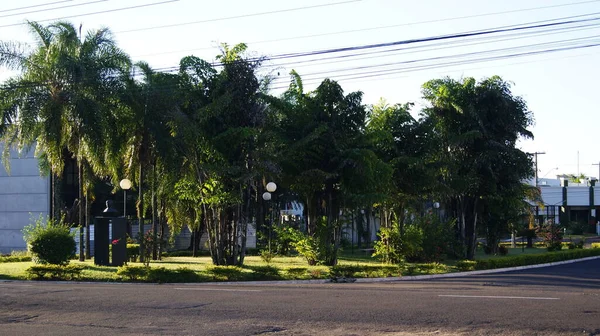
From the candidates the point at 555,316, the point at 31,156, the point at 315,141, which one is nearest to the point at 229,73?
the point at 315,141

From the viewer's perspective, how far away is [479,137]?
98.7 feet

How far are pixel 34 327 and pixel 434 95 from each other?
23.1 metres

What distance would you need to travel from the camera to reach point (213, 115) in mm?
23703

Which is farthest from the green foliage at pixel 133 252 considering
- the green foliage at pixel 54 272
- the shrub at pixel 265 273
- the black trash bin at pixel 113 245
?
the shrub at pixel 265 273

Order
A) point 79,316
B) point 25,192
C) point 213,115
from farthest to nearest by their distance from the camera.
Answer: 1. point 25,192
2. point 213,115
3. point 79,316

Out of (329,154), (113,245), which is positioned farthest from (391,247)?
(113,245)

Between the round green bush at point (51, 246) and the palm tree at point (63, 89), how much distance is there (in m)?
3.20

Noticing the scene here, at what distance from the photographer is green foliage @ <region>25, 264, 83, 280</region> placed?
2203 centimetres

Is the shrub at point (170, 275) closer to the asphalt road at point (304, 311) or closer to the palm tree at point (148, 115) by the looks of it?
the asphalt road at point (304, 311)

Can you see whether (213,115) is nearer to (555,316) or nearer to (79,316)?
(79,316)

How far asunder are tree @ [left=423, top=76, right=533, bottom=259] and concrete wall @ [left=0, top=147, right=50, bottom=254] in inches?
1038

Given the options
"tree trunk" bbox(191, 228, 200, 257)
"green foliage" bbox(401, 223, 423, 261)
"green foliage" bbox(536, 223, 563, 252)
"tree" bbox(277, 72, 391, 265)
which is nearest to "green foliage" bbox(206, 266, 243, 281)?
"tree" bbox(277, 72, 391, 265)

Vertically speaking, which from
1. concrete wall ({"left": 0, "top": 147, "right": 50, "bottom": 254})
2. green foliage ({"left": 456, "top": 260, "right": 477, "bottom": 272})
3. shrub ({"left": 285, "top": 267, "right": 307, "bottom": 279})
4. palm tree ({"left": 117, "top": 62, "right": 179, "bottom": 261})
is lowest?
green foliage ({"left": 456, "top": 260, "right": 477, "bottom": 272})

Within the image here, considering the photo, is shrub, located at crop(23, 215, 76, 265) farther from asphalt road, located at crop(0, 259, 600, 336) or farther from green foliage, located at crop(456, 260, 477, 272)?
green foliage, located at crop(456, 260, 477, 272)
